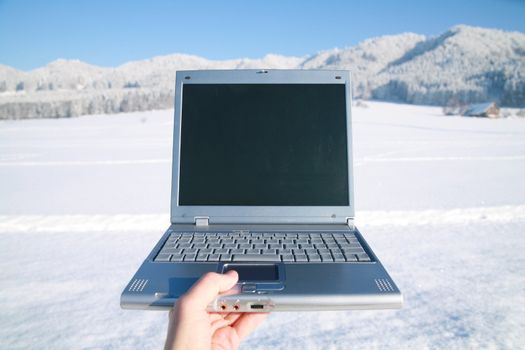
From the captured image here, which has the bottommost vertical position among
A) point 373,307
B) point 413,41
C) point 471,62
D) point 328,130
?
point 373,307

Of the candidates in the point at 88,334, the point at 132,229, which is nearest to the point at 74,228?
the point at 132,229

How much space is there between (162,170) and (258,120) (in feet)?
15.9

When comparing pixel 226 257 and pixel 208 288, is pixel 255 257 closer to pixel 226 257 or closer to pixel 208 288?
pixel 226 257

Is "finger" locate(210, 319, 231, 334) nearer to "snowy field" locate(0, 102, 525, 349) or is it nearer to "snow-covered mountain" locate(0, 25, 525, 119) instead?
"snowy field" locate(0, 102, 525, 349)

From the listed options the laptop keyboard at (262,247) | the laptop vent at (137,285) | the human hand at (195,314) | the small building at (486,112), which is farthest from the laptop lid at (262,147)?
the small building at (486,112)

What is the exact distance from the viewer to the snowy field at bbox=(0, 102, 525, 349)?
145cm

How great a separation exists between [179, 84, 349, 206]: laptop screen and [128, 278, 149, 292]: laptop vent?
1.74 feet

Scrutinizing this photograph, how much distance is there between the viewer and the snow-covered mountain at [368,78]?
25.5 m

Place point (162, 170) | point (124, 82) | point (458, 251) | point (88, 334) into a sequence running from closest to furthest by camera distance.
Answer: point (88, 334) → point (458, 251) → point (162, 170) → point (124, 82)

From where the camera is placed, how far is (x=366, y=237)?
8.72ft

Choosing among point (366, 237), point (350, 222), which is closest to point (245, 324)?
point (350, 222)

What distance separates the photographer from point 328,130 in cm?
166

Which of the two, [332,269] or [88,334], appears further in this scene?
[88,334]

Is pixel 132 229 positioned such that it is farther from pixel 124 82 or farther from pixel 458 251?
pixel 124 82
